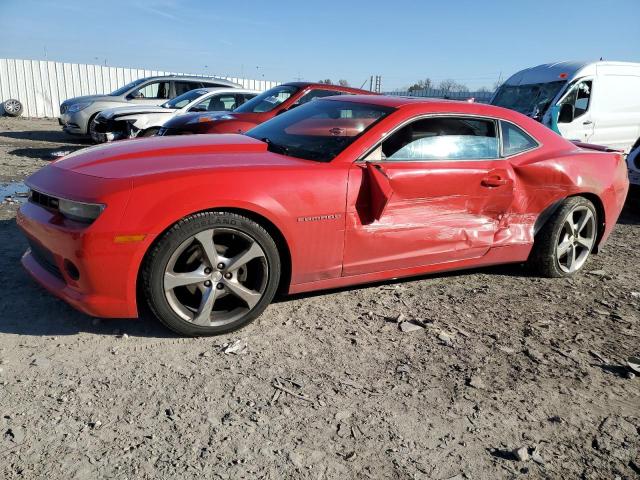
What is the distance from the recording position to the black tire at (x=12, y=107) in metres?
19.2

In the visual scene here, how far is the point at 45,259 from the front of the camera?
295 cm

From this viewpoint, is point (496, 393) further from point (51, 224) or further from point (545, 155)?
point (51, 224)

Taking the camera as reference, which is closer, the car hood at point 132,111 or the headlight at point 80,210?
the headlight at point 80,210

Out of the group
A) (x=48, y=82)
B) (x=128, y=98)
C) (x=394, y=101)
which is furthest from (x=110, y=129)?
(x=48, y=82)

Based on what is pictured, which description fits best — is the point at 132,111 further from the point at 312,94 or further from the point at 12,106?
the point at 12,106

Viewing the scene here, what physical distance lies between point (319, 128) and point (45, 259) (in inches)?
82.5

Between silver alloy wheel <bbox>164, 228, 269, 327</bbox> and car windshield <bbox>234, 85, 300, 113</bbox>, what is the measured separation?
5.01m

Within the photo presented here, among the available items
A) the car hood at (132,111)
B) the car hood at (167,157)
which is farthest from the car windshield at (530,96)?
the car hood at (167,157)

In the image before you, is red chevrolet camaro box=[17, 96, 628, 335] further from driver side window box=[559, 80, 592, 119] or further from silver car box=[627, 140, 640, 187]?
driver side window box=[559, 80, 592, 119]

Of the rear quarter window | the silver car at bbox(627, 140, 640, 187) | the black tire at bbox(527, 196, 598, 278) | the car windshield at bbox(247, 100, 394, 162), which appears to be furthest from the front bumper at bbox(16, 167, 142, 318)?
the silver car at bbox(627, 140, 640, 187)

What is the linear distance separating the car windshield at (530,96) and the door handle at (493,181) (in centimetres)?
647

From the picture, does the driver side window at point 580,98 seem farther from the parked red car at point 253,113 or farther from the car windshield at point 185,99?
the car windshield at point 185,99

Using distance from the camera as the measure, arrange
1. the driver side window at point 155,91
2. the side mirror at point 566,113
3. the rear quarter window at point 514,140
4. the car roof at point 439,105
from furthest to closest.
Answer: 1. the driver side window at point 155,91
2. the side mirror at point 566,113
3. the rear quarter window at point 514,140
4. the car roof at point 439,105

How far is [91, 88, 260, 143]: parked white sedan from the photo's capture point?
393 inches
